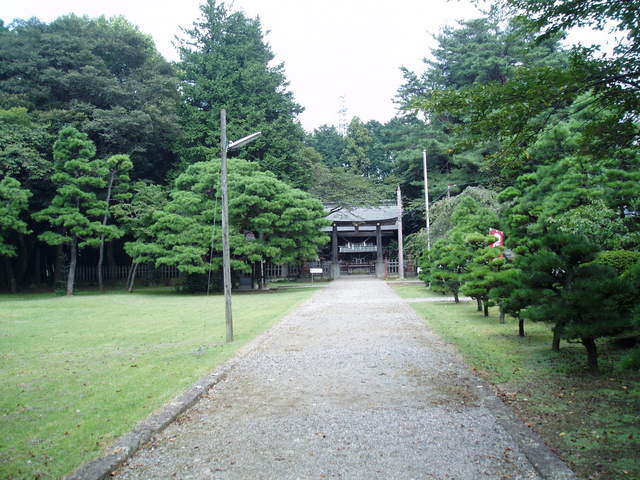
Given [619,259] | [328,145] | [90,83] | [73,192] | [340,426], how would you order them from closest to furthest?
[340,426] < [619,259] < [73,192] < [90,83] < [328,145]

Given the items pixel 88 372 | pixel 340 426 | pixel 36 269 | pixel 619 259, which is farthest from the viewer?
pixel 36 269

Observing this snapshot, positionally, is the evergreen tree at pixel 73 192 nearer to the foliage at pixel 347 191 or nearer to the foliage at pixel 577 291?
the foliage at pixel 347 191

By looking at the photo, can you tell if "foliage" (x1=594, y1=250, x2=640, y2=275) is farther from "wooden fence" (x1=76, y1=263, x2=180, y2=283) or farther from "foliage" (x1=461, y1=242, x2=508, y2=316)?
"wooden fence" (x1=76, y1=263, x2=180, y2=283)

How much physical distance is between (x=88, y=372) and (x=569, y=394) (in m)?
5.58

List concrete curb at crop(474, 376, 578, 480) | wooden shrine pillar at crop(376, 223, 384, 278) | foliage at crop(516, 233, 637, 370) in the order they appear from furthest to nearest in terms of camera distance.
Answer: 1. wooden shrine pillar at crop(376, 223, 384, 278)
2. foliage at crop(516, 233, 637, 370)
3. concrete curb at crop(474, 376, 578, 480)

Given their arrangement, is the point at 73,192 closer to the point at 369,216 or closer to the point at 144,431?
the point at 369,216

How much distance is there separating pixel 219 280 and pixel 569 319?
58.2ft

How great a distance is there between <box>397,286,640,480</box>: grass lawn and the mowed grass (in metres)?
3.39

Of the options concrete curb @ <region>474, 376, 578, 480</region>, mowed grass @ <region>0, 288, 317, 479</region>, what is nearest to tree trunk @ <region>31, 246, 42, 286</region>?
mowed grass @ <region>0, 288, 317, 479</region>

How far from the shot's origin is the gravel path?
3.04 meters

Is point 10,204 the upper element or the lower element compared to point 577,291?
upper

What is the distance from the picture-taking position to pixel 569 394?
4426 millimetres

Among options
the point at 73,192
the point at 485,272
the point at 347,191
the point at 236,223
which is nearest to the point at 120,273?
the point at 73,192

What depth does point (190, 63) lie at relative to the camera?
93.5 ft
